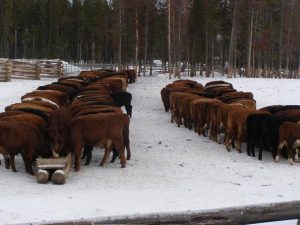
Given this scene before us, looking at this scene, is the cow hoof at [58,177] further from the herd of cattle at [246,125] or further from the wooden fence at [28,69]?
the wooden fence at [28,69]

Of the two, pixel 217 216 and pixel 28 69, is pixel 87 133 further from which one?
pixel 28 69

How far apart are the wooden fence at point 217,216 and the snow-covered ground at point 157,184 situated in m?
1.85

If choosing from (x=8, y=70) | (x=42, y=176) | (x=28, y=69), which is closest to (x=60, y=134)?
(x=42, y=176)

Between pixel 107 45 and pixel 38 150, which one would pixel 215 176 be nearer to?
pixel 38 150

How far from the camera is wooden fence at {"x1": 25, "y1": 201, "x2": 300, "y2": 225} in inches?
205

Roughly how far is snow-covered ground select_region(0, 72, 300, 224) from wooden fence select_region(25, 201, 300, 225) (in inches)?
73.0

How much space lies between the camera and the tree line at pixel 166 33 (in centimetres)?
4294

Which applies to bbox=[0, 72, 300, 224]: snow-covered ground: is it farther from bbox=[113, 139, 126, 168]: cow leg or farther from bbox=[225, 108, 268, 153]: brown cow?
bbox=[225, 108, 268, 153]: brown cow

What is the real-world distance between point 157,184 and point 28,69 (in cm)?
2745

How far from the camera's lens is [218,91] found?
20.5 metres

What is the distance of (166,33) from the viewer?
48.2 meters

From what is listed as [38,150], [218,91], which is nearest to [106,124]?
[38,150]

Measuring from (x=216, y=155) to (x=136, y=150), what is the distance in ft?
7.21

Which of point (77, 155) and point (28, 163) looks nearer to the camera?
point (28, 163)
